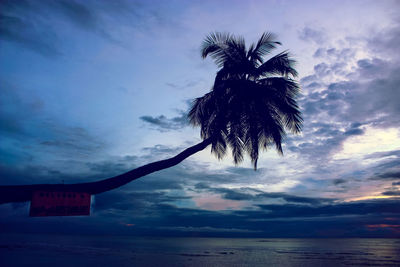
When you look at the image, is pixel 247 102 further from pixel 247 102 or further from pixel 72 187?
pixel 72 187

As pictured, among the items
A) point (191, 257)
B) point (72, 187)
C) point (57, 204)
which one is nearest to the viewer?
point (57, 204)

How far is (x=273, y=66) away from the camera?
13.2 metres

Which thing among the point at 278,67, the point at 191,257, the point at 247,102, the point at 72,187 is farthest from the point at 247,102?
the point at 191,257

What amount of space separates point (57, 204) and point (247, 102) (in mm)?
8703

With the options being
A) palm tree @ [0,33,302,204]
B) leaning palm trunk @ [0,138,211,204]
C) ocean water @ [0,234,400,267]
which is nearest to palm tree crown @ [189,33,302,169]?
palm tree @ [0,33,302,204]

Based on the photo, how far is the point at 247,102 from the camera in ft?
38.8

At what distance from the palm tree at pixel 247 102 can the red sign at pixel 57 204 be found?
5834 millimetres

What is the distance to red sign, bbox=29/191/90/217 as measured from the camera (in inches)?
200

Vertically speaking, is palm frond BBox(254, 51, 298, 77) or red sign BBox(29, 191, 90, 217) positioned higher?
palm frond BBox(254, 51, 298, 77)

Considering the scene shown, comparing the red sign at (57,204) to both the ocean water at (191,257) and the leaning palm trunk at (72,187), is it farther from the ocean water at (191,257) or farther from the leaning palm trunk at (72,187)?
the ocean water at (191,257)

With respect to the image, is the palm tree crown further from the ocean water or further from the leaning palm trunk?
the ocean water

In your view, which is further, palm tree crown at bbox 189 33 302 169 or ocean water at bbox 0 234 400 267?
ocean water at bbox 0 234 400 267

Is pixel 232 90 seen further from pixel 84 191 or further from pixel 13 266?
pixel 13 266

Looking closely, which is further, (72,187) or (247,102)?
(247,102)
